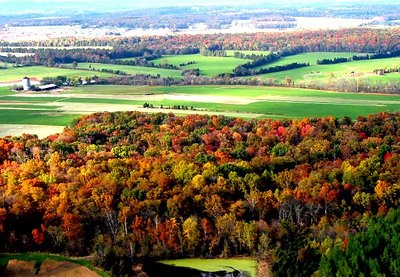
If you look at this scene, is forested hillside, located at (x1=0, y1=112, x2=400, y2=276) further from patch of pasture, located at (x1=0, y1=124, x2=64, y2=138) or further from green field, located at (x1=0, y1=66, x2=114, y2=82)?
green field, located at (x1=0, y1=66, x2=114, y2=82)

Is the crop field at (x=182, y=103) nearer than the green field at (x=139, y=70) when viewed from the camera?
Yes

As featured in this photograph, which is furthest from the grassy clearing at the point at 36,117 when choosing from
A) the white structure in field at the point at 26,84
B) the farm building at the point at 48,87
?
the farm building at the point at 48,87

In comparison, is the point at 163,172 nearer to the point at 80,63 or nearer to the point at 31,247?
the point at 31,247

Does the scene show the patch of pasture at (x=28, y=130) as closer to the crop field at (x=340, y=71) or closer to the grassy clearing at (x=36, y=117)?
the grassy clearing at (x=36, y=117)

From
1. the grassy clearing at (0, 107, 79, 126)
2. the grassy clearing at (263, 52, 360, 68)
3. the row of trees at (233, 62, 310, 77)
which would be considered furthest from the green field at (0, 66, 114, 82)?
the grassy clearing at (263, 52, 360, 68)

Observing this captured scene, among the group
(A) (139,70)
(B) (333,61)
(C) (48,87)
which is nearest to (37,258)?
(C) (48,87)

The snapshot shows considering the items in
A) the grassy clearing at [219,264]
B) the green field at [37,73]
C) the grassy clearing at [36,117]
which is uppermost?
the green field at [37,73]

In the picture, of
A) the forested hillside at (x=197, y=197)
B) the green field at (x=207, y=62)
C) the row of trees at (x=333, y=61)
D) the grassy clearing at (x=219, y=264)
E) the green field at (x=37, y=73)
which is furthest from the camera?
the row of trees at (x=333, y=61)

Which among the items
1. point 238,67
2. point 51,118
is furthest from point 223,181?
point 238,67
